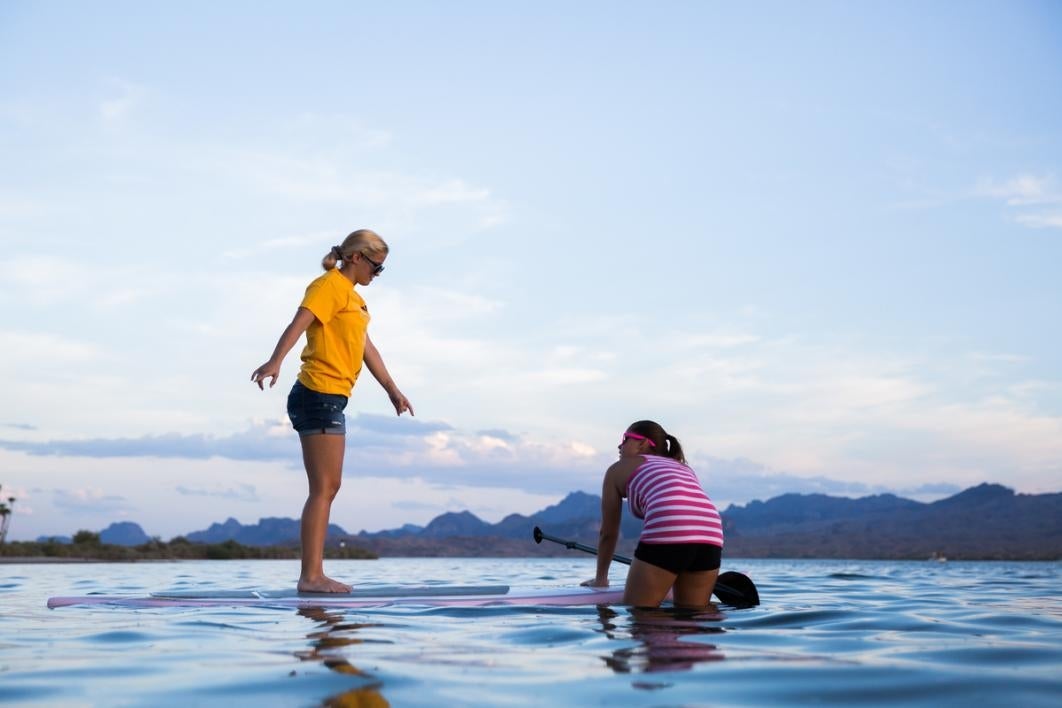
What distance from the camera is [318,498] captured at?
7160mm

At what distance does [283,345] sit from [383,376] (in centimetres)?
132

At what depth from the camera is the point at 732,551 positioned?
185 meters

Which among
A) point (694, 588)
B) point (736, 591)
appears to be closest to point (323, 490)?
point (694, 588)

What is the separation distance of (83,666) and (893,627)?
4.34 metres

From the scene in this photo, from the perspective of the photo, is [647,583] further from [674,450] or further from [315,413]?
[315,413]

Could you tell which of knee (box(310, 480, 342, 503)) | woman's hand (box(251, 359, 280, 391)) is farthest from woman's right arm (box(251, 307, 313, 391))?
knee (box(310, 480, 342, 503))

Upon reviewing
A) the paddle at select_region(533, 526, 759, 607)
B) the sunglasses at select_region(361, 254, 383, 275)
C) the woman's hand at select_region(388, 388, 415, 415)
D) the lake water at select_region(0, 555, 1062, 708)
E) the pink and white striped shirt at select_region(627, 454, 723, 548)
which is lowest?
the lake water at select_region(0, 555, 1062, 708)

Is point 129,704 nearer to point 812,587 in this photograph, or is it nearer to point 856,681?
point 856,681

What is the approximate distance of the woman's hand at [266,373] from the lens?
21.7 ft

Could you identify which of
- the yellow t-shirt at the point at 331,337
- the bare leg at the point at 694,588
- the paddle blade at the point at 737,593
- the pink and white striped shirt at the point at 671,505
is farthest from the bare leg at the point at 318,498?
the paddle blade at the point at 737,593

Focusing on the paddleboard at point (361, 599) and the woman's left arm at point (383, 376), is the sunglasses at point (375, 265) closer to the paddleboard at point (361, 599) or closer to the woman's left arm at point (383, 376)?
the woman's left arm at point (383, 376)

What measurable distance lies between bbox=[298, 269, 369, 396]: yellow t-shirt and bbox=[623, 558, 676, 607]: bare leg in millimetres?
2644

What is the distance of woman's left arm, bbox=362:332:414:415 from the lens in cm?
800

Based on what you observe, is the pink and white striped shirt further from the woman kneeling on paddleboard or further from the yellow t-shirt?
the yellow t-shirt
